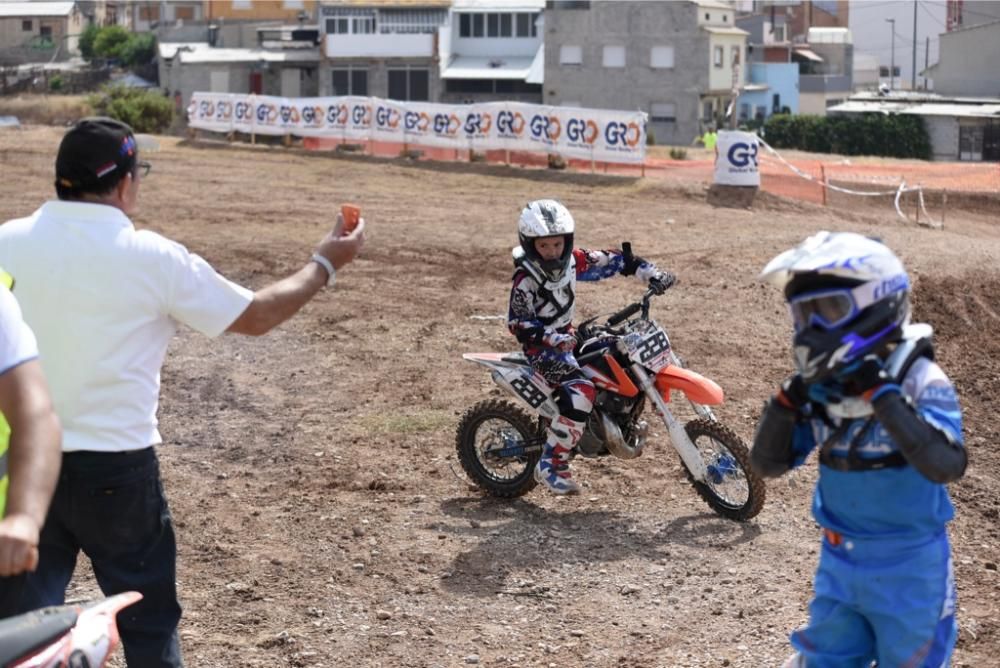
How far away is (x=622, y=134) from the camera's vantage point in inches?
1125

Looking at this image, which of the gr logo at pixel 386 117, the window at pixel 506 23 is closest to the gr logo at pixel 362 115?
the gr logo at pixel 386 117

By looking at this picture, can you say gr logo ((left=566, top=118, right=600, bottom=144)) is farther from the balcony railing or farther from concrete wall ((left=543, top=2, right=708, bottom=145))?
the balcony railing

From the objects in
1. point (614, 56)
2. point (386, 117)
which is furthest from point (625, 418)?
point (614, 56)

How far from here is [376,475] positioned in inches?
359

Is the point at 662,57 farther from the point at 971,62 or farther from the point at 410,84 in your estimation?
the point at 971,62

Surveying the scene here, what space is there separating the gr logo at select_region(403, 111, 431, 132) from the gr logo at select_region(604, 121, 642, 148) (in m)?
5.30

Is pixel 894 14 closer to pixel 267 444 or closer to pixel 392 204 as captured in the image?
pixel 392 204

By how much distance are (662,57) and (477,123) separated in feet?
116

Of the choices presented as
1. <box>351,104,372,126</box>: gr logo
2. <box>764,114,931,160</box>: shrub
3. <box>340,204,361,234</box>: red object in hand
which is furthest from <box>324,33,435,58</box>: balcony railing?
<box>340,204,361,234</box>: red object in hand

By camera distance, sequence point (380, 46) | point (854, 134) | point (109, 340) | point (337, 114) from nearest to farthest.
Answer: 1. point (109, 340)
2. point (337, 114)
3. point (854, 134)
4. point (380, 46)

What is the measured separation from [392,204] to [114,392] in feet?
66.5

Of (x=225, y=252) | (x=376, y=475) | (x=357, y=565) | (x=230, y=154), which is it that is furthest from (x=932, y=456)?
(x=230, y=154)

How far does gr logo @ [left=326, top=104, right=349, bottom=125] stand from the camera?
3447cm

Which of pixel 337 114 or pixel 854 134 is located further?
pixel 854 134
